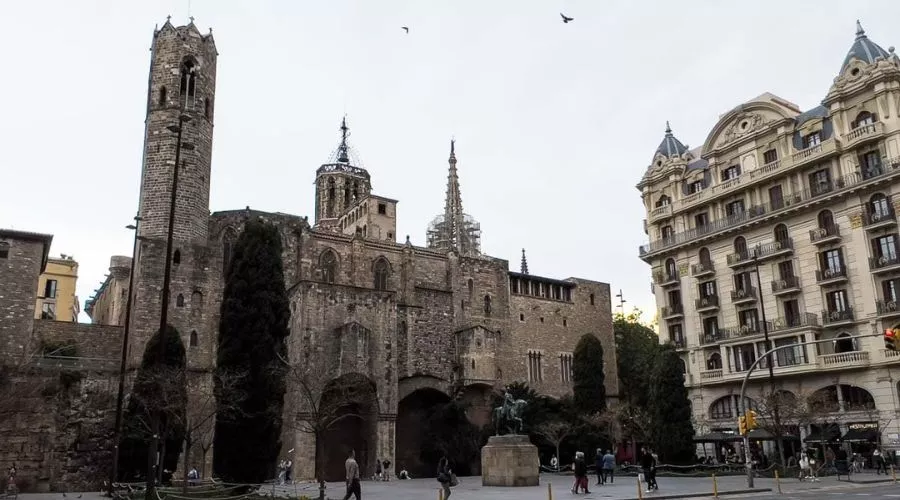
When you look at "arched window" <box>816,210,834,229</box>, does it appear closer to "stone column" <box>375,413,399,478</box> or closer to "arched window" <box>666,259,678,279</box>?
"arched window" <box>666,259,678,279</box>

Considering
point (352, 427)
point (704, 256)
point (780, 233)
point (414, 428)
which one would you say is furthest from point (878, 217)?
point (352, 427)

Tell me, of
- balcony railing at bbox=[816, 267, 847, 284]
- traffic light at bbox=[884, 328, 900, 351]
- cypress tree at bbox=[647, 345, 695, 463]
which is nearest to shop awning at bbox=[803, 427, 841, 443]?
cypress tree at bbox=[647, 345, 695, 463]

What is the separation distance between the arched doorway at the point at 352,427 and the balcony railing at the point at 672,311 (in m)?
20.1

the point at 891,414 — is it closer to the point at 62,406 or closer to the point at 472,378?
the point at 472,378

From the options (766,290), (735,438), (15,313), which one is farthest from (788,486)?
(15,313)

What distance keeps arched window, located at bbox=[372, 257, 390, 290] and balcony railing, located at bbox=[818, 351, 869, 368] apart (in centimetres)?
2644

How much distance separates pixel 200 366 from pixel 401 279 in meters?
15.1

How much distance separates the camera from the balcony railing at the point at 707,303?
44219mm

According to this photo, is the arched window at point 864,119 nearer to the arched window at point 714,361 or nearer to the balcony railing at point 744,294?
the balcony railing at point 744,294

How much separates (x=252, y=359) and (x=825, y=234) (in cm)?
3050

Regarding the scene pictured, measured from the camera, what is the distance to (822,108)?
42188 mm

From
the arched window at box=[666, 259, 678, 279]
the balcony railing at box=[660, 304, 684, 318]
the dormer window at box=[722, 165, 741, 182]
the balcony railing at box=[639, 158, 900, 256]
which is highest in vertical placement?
the dormer window at box=[722, 165, 741, 182]

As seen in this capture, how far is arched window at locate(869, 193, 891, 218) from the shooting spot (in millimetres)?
36963

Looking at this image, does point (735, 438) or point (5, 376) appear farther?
point (735, 438)
